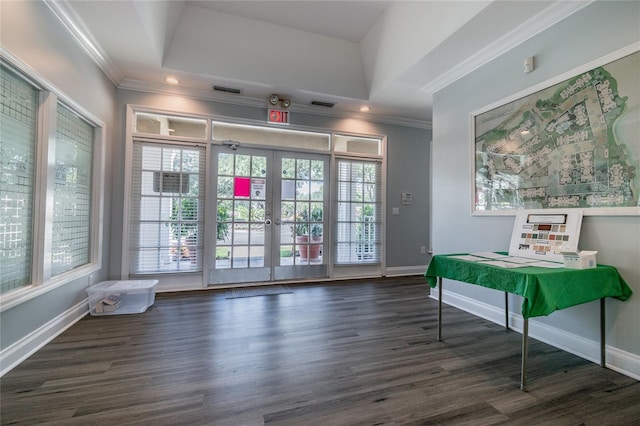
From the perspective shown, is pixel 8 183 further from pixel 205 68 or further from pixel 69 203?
pixel 205 68

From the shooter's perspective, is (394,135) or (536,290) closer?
(536,290)

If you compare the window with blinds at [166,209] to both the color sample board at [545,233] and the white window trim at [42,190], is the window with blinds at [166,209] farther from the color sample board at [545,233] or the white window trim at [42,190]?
the color sample board at [545,233]

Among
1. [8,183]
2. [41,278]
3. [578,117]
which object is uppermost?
[578,117]

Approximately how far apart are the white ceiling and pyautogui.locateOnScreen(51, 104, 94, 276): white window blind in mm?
813

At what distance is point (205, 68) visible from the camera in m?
3.29

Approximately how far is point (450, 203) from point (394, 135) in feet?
6.25

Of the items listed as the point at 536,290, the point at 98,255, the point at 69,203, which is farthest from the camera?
the point at 98,255

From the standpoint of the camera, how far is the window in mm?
1882

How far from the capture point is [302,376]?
178 cm

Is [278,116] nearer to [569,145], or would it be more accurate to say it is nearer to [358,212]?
[358,212]

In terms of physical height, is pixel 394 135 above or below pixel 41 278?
above

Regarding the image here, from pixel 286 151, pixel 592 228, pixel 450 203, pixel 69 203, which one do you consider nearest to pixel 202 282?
pixel 69 203

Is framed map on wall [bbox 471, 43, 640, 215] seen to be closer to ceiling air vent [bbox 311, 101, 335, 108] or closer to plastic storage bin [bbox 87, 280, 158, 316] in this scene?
ceiling air vent [bbox 311, 101, 335, 108]

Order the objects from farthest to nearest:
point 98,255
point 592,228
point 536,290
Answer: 1. point 98,255
2. point 592,228
3. point 536,290
